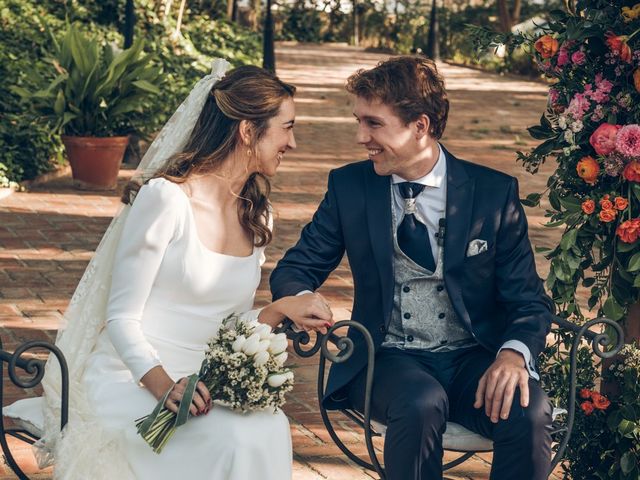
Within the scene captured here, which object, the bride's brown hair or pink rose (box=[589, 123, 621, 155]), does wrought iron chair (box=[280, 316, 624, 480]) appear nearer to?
the bride's brown hair

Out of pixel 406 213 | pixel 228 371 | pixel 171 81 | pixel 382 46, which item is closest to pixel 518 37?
pixel 406 213

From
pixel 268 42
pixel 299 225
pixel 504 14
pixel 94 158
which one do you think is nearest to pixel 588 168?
pixel 299 225

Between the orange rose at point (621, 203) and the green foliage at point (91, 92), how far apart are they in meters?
6.73

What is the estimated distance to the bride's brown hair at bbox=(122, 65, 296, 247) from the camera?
351 cm

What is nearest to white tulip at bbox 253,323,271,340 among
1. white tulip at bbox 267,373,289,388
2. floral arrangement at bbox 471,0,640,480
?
white tulip at bbox 267,373,289,388

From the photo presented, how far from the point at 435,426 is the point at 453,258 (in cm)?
61

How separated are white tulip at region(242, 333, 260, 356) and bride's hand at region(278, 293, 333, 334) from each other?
333mm

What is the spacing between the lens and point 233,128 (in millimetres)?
3543

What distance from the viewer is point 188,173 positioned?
141 inches

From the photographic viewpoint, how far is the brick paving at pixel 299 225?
4.78 metres

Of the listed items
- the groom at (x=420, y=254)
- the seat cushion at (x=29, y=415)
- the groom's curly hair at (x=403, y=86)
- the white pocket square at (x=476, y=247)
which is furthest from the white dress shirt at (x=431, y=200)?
the seat cushion at (x=29, y=415)

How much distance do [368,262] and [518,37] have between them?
1.04m

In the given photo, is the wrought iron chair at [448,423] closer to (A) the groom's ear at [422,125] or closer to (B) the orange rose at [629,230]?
(B) the orange rose at [629,230]

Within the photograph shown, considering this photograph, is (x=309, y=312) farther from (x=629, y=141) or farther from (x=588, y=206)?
(x=629, y=141)
